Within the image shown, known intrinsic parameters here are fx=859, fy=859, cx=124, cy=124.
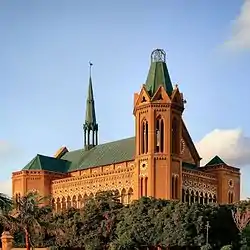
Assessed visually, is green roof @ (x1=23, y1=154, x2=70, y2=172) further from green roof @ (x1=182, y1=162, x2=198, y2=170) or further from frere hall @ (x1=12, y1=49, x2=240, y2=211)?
green roof @ (x1=182, y1=162, x2=198, y2=170)

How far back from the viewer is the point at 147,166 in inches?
3917

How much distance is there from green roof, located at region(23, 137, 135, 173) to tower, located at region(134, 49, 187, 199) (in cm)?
678

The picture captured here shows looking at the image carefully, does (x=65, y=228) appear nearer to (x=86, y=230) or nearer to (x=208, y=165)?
(x=86, y=230)

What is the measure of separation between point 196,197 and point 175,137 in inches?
329

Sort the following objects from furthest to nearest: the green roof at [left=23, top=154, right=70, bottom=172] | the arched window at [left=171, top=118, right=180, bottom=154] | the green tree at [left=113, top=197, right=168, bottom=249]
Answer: the green roof at [left=23, top=154, right=70, bottom=172] < the arched window at [left=171, top=118, right=180, bottom=154] < the green tree at [left=113, top=197, right=168, bottom=249]

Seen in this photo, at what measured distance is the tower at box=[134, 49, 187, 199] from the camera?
99.0 m

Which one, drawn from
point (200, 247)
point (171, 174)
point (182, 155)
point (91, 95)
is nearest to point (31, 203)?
point (200, 247)

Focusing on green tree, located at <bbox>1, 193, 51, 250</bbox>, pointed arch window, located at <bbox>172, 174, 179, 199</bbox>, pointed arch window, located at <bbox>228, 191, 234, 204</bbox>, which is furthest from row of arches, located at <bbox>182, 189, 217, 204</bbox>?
green tree, located at <bbox>1, 193, 51, 250</bbox>

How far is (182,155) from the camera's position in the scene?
108438 millimetres

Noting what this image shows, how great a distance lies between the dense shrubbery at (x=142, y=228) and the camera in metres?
79.7

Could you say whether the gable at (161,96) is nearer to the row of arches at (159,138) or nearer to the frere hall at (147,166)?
the frere hall at (147,166)

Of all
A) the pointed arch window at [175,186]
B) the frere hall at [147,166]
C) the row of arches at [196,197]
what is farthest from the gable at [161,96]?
the row of arches at [196,197]

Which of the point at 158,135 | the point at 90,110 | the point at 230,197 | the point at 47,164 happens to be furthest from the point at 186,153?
the point at 90,110

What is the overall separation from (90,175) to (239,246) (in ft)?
116
